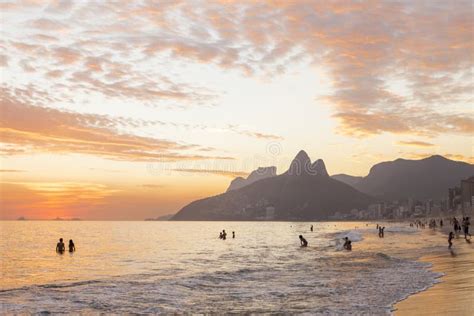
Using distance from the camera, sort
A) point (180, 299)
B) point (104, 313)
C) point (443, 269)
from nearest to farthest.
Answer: point (104, 313), point (180, 299), point (443, 269)

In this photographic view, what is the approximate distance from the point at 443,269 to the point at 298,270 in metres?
11.2

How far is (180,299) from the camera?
951 inches

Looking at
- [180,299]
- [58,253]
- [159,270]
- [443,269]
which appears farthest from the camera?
[58,253]

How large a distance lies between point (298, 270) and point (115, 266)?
1976cm

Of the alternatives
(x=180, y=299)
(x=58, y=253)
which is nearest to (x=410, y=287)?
(x=180, y=299)

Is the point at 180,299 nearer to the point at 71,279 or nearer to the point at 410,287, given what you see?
the point at 410,287

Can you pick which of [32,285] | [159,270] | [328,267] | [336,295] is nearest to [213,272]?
[159,270]

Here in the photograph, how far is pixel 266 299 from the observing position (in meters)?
22.9

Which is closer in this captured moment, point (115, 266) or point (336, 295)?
point (336, 295)

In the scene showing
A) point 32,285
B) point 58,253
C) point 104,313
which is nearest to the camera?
point 104,313

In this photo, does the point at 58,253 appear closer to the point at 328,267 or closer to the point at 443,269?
the point at 328,267

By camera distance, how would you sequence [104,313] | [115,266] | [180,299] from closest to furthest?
[104,313] < [180,299] < [115,266]

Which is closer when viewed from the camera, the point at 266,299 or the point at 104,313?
the point at 104,313

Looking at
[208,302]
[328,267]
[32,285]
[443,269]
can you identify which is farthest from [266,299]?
[32,285]
